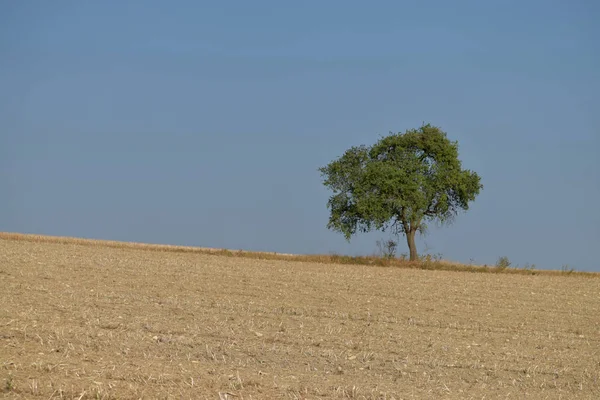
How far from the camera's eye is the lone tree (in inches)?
1731

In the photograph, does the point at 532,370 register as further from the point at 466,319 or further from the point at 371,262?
the point at 371,262

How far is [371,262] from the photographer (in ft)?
135

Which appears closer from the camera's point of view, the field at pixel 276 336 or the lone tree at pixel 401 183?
the field at pixel 276 336

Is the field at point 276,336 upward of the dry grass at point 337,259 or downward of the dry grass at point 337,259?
downward

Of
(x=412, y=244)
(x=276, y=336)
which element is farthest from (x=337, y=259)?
(x=276, y=336)

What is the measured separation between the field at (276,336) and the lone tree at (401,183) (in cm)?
1374

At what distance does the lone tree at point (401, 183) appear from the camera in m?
44.0

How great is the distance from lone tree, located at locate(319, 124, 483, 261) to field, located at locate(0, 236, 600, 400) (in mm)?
13738

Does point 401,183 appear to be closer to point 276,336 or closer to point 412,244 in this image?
point 412,244

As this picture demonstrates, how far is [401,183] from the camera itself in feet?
144

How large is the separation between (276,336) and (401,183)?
2868 centimetres

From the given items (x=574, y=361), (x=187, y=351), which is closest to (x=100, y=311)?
(x=187, y=351)

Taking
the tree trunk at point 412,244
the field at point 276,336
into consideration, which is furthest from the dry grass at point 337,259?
the field at point 276,336

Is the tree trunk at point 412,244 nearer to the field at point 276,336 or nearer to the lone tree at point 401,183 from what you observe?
the lone tree at point 401,183
